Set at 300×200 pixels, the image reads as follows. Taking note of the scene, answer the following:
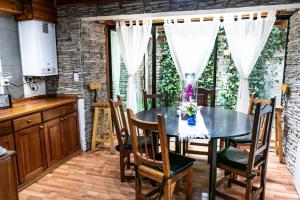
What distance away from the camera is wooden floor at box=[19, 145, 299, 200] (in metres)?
2.55

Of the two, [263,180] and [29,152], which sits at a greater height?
[29,152]

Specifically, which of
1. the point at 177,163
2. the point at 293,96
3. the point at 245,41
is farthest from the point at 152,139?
the point at 245,41

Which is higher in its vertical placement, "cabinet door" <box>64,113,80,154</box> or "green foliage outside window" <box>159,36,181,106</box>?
"green foliage outside window" <box>159,36,181,106</box>

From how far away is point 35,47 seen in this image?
3189mm

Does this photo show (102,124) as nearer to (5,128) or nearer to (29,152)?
(29,152)

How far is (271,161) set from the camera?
3.39 metres

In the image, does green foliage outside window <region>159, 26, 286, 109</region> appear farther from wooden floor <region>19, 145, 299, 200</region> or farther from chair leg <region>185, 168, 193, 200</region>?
chair leg <region>185, 168, 193, 200</region>

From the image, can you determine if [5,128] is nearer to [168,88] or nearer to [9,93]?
[9,93]

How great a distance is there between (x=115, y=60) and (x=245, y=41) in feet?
7.36

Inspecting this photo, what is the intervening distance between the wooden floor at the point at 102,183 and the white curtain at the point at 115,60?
5.10 ft

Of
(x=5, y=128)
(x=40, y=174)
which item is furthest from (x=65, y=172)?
(x=5, y=128)

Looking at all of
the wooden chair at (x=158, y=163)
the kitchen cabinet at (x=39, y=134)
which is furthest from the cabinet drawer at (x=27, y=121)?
the wooden chair at (x=158, y=163)

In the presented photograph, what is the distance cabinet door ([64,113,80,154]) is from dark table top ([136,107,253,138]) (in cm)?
121

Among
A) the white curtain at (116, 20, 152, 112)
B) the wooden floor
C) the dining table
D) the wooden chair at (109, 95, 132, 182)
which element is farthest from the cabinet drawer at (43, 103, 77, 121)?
the dining table
